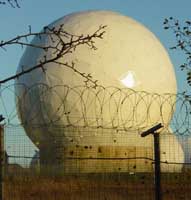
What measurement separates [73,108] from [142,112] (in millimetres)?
2702

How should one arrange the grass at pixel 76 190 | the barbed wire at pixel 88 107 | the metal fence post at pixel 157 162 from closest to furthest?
1. the metal fence post at pixel 157 162
2. the grass at pixel 76 190
3. the barbed wire at pixel 88 107

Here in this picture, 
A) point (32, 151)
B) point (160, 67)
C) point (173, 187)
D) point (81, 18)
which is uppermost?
point (81, 18)

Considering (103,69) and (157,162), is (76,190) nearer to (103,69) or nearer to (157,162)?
(157,162)

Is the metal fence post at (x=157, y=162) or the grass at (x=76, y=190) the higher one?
the metal fence post at (x=157, y=162)

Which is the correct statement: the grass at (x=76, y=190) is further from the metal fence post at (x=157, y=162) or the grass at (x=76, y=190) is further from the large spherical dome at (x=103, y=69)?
the large spherical dome at (x=103, y=69)

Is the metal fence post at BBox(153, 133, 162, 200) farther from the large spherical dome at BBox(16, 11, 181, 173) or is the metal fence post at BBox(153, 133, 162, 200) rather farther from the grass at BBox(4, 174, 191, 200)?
the large spherical dome at BBox(16, 11, 181, 173)

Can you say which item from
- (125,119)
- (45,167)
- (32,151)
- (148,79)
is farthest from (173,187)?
(148,79)

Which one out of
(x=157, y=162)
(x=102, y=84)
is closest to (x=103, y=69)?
(x=102, y=84)

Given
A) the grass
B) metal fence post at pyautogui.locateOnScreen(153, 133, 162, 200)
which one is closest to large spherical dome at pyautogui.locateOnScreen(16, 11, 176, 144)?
the grass

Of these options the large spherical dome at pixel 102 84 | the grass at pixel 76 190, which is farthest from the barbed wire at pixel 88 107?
the grass at pixel 76 190

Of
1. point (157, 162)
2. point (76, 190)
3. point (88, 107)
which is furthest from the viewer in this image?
point (88, 107)

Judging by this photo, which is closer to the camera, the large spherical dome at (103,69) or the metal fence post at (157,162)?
the metal fence post at (157,162)

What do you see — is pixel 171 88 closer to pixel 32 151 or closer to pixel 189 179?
pixel 189 179

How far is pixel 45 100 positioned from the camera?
78.0 ft
